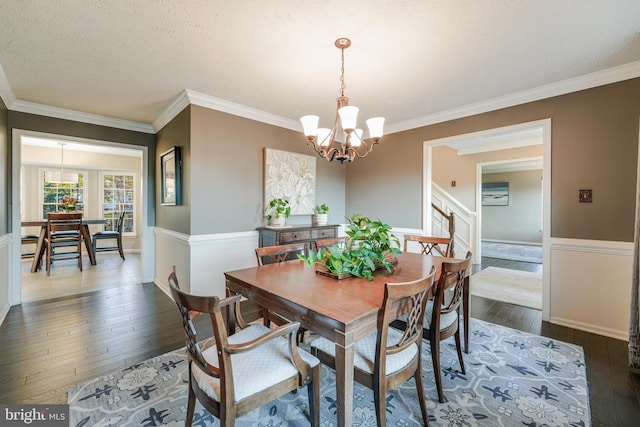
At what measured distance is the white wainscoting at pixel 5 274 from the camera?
2.97m

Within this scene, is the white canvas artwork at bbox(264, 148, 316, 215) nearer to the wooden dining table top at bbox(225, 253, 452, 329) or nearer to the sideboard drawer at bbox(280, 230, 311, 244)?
the sideboard drawer at bbox(280, 230, 311, 244)

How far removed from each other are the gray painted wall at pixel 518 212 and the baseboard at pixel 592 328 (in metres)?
6.44

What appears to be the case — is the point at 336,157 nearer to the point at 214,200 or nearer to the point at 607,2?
the point at 214,200

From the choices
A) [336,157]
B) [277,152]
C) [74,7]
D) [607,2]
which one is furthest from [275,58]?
[607,2]

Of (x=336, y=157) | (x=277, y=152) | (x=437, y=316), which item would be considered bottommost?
(x=437, y=316)

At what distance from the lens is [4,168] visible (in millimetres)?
3127

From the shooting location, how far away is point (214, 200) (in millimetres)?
3303

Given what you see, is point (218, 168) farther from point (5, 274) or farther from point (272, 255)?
point (5, 274)

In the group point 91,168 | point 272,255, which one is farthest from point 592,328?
point 91,168

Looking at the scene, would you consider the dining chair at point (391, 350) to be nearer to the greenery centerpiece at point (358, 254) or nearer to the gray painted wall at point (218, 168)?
the greenery centerpiece at point (358, 254)

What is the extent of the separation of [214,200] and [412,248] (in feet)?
9.42

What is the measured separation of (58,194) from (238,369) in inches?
306

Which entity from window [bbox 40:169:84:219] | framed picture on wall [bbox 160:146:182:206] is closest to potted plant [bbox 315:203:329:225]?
framed picture on wall [bbox 160:146:182:206]

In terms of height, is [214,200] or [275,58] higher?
[275,58]
